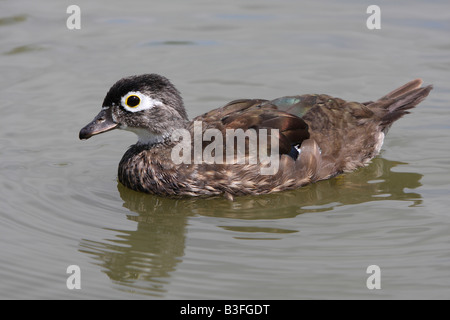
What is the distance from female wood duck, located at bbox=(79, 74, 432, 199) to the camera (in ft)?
32.0

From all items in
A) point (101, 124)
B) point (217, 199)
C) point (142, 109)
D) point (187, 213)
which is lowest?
point (187, 213)

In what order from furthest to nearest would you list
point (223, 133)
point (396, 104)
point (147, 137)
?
point (396, 104)
point (147, 137)
point (223, 133)

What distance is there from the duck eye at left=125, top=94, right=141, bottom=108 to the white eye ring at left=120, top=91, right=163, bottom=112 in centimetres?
1

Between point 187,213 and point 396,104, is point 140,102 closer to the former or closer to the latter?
point 187,213

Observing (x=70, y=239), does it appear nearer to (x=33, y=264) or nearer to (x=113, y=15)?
(x=33, y=264)

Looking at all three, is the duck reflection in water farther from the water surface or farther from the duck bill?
the duck bill

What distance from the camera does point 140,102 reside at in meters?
9.84

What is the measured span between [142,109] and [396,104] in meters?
3.56

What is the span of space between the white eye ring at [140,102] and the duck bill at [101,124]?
231 mm

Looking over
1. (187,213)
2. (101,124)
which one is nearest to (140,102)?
(101,124)

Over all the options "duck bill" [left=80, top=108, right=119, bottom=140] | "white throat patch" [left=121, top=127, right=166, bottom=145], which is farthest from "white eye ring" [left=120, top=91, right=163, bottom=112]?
"white throat patch" [left=121, top=127, right=166, bottom=145]

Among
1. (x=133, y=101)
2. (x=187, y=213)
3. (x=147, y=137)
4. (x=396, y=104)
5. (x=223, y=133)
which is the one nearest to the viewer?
(x=187, y=213)

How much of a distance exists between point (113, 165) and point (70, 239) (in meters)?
2.18

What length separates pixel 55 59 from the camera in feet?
44.6
